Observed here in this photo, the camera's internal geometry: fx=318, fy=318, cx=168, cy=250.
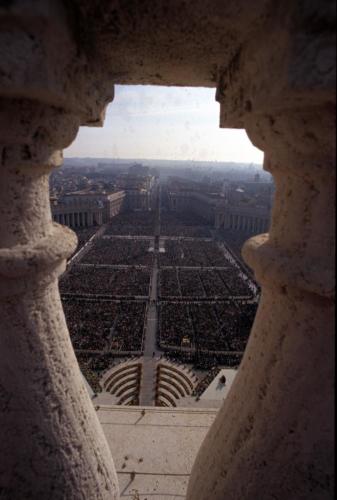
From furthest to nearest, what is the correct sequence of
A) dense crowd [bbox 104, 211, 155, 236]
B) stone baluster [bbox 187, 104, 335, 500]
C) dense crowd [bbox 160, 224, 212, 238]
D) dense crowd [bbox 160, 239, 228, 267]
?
dense crowd [bbox 104, 211, 155, 236], dense crowd [bbox 160, 224, 212, 238], dense crowd [bbox 160, 239, 228, 267], stone baluster [bbox 187, 104, 335, 500]

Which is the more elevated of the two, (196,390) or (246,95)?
(246,95)

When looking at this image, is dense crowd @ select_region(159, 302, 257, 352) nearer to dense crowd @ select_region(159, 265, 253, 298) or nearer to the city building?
dense crowd @ select_region(159, 265, 253, 298)

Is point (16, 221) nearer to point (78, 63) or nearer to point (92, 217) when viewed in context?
point (78, 63)

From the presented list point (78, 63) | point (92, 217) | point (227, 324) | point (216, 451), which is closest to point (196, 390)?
point (227, 324)

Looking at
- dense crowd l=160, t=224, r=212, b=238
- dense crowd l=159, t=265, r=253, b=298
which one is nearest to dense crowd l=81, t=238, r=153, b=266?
dense crowd l=159, t=265, r=253, b=298

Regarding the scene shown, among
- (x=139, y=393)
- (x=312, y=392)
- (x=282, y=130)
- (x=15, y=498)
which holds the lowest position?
(x=139, y=393)

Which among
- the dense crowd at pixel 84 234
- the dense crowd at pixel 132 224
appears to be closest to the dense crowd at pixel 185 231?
the dense crowd at pixel 132 224

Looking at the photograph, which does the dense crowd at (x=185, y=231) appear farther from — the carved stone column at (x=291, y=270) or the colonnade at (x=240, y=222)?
the carved stone column at (x=291, y=270)
